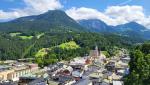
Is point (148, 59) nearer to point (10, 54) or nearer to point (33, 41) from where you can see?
point (10, 54)

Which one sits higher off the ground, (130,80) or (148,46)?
(148,46)

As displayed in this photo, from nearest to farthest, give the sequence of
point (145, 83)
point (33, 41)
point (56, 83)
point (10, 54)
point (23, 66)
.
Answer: point (145, 83)
point (56, 83)
point (23, 66)
point (10, 54)
point (33, 41)

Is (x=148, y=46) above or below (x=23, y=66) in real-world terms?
above

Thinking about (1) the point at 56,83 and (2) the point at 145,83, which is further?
(1) the point at 56,83

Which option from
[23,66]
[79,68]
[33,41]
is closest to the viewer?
[79,68]

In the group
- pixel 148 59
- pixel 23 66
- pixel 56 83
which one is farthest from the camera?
pixel 23 66

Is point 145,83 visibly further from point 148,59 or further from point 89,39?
point 89,39

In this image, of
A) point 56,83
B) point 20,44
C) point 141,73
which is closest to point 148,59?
point 141,73

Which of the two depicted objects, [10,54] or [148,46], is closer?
[148,46]

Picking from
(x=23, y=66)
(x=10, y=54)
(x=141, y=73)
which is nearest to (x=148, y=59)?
(x=141, y=73)
